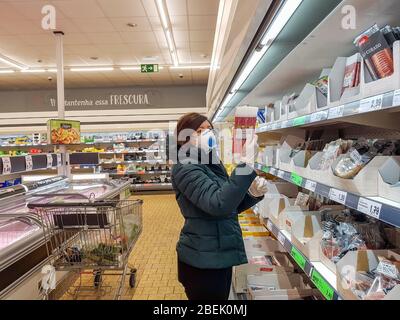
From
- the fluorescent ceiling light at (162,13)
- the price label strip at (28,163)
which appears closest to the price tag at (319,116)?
the price label strip at (28,163)

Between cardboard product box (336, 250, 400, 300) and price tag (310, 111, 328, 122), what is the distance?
55cm

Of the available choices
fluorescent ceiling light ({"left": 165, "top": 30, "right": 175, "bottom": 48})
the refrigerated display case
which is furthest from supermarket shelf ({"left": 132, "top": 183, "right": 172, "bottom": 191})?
the refrigerated display case

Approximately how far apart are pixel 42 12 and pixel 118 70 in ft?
11.7

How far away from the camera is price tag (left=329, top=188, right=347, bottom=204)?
1188 millimetres

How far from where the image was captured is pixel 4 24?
5.57 m

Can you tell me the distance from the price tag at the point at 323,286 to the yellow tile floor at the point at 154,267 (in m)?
1.95

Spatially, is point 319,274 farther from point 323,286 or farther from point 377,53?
point 377,53

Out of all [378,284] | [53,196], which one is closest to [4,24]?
[53,196]

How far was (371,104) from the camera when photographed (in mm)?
996

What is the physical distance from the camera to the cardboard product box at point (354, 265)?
3.77 ft

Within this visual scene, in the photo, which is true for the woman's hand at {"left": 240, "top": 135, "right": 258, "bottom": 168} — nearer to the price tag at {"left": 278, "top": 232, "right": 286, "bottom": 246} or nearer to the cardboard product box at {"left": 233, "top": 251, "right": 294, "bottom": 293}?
the price tag at {"left": 278, "top": 232, "right": 286, "bottom": 246}

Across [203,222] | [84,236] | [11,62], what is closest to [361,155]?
[203,222]
